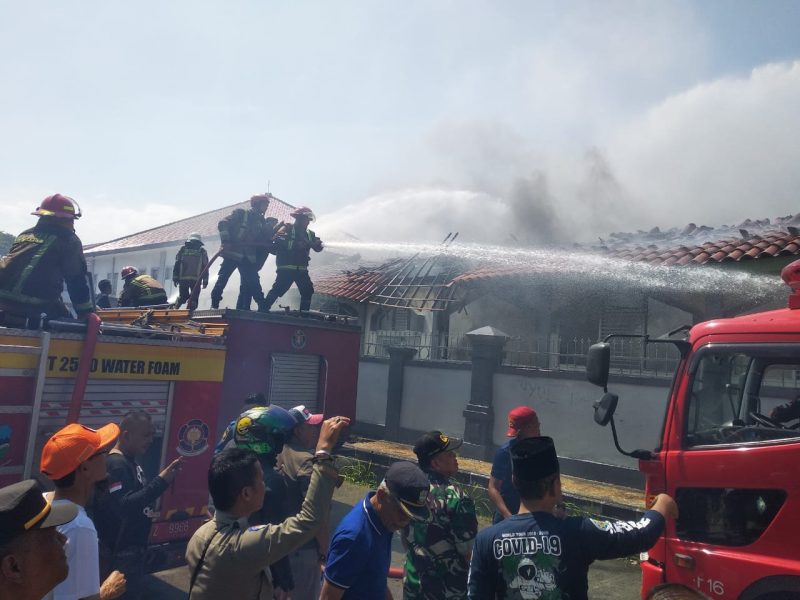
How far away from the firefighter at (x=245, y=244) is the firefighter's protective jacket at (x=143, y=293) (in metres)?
0.73

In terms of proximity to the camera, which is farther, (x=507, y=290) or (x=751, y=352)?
(x=507, y=290)

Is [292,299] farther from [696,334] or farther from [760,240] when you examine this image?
[696,334]

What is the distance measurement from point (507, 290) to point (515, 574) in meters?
10.2

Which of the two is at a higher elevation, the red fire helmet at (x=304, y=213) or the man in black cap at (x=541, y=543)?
the red fire helmet at (x=304, y=213)

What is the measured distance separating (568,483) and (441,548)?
5.99m

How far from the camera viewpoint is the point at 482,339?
424 inches

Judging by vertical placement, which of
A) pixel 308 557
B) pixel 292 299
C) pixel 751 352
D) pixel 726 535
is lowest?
pixel 308 557

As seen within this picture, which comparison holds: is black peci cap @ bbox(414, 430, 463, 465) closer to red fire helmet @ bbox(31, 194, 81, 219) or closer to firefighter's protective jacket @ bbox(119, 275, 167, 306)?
red fire helmet @ bbox(31, 194, 81, 219)

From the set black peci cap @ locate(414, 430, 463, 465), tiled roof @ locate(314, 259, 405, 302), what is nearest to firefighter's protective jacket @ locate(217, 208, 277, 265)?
tiled roof @ locate(314, 259, 405, 302)

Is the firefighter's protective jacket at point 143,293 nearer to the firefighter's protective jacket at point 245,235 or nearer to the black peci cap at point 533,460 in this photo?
the firefighter's protective jacket at point 245,235

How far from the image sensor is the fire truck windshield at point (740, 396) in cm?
370

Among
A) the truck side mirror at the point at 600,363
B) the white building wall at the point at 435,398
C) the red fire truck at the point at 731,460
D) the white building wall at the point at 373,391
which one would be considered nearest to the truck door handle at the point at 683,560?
the red fire truck at the point at 731,460

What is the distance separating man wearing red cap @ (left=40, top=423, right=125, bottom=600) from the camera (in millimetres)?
2436

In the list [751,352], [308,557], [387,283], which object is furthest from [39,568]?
[387,283]
